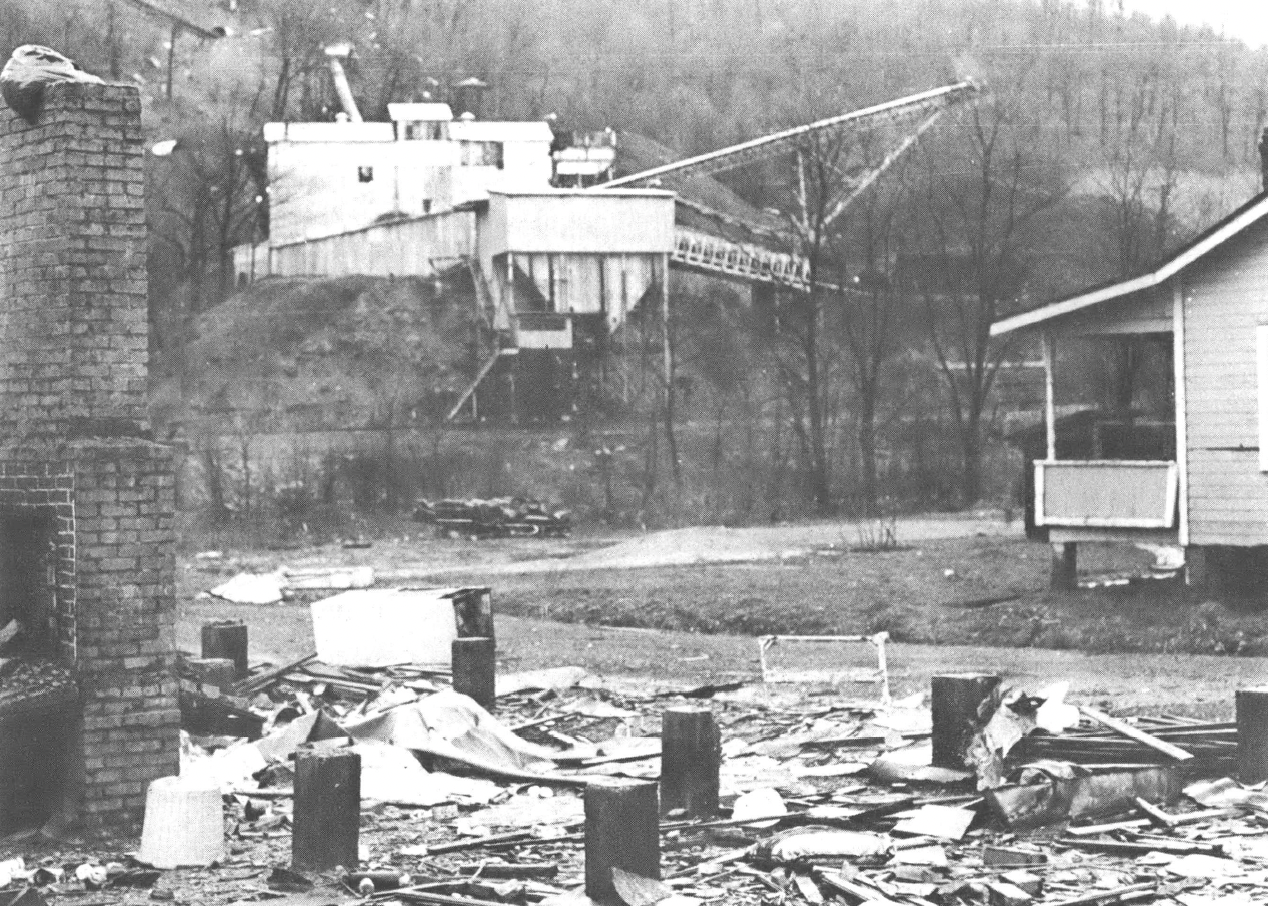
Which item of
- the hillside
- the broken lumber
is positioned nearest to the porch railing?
the broken lumber

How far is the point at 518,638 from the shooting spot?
2356cm

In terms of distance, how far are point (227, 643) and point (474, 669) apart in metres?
2.58

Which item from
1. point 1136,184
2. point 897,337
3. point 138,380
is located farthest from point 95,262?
point 1136,184

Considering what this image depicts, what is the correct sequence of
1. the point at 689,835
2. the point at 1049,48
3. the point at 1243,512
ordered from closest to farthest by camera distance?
the point at 689,835
the point at 1243,512
the point at 1049,48

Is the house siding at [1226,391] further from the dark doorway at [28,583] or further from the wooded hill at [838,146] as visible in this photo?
the wooded hill at [838,146]

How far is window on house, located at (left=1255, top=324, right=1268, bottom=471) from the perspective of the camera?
2294 centimetres

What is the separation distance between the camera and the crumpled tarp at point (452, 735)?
1223cm

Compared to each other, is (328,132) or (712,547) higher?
(328,132)

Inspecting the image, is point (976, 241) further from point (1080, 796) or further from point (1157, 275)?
point (1080, 796)

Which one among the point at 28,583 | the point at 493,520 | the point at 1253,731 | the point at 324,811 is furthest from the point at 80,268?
the point at 493,520

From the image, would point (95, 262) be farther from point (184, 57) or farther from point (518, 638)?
point (184, 57)

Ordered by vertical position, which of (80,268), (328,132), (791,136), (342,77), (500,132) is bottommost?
(80,268)

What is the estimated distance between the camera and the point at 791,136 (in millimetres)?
62250

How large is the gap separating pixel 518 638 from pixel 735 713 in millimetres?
8724
